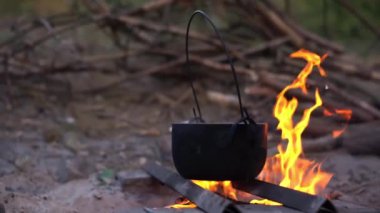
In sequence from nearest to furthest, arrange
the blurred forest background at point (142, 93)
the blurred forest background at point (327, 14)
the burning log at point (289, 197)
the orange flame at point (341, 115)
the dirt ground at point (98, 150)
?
the burning log at point (289, 197) < the dirt ground at point (98, 150) < the blurred forest background at point (142, 93) < the orange flame at point (341, 115) < the blurred forest background at point (327, 14)

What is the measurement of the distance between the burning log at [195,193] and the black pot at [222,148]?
113 mm

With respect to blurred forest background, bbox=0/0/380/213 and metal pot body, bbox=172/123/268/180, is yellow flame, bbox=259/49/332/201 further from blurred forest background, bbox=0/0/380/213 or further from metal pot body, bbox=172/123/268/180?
metal pot body, bbox=172/123/268/180

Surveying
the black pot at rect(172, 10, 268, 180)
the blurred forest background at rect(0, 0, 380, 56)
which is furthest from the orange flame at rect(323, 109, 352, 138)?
the blurred forest background at rect(0, 0, 380, 56)

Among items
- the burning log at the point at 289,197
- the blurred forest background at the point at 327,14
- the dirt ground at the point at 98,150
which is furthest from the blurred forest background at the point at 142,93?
the burning log at the point at 289,197

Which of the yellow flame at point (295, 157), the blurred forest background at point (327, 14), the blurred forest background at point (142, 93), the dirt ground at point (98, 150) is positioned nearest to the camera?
the yellow flame at point (295, 157)

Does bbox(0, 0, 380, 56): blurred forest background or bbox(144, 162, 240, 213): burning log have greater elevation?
bbox(0, 0, 380, 56): blurred forest background

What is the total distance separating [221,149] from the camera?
3.50 m

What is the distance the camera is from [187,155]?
3.62 m

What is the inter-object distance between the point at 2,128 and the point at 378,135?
3621 mm

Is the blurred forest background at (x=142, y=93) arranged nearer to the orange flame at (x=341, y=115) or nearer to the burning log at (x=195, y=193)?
the orange flame at (x=341, y=115)

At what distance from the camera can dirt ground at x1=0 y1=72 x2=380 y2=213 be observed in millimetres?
4434

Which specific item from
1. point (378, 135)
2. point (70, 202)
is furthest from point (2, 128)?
point (378, 135)

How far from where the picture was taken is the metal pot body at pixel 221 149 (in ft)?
11.5

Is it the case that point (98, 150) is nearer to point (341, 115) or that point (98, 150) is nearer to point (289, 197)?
point (341, 115)
